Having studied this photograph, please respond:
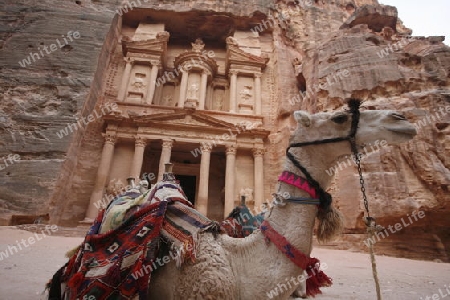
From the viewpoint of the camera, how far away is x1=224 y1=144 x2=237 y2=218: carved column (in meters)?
12.6

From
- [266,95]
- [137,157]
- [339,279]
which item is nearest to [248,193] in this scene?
[137,157]

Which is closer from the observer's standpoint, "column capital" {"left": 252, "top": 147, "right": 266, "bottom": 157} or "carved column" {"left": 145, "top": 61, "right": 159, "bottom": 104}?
"column capital" {"left": 252, "top": 147, "right": 266, "bottom": 157}

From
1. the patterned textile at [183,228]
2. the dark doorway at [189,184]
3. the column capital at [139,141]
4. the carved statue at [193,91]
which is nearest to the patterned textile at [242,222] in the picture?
the patterned textile at [183,228]

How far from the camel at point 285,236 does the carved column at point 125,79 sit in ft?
48.5

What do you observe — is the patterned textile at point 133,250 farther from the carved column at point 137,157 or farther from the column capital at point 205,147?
the column capital at point 205,147

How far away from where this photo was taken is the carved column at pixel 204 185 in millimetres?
12289

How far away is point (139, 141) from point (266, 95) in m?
8.43

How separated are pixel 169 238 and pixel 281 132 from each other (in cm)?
1292

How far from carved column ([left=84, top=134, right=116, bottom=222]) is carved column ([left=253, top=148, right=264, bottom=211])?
736 cm

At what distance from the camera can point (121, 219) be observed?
219 cm

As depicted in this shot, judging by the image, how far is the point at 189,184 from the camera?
51.5ft

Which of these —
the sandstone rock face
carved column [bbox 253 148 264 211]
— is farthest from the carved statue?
carved column [bbox 253 148 264 211]

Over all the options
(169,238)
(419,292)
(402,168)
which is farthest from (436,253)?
(169,238)

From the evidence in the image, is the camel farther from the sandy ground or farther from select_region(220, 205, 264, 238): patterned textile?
the sandy ground
